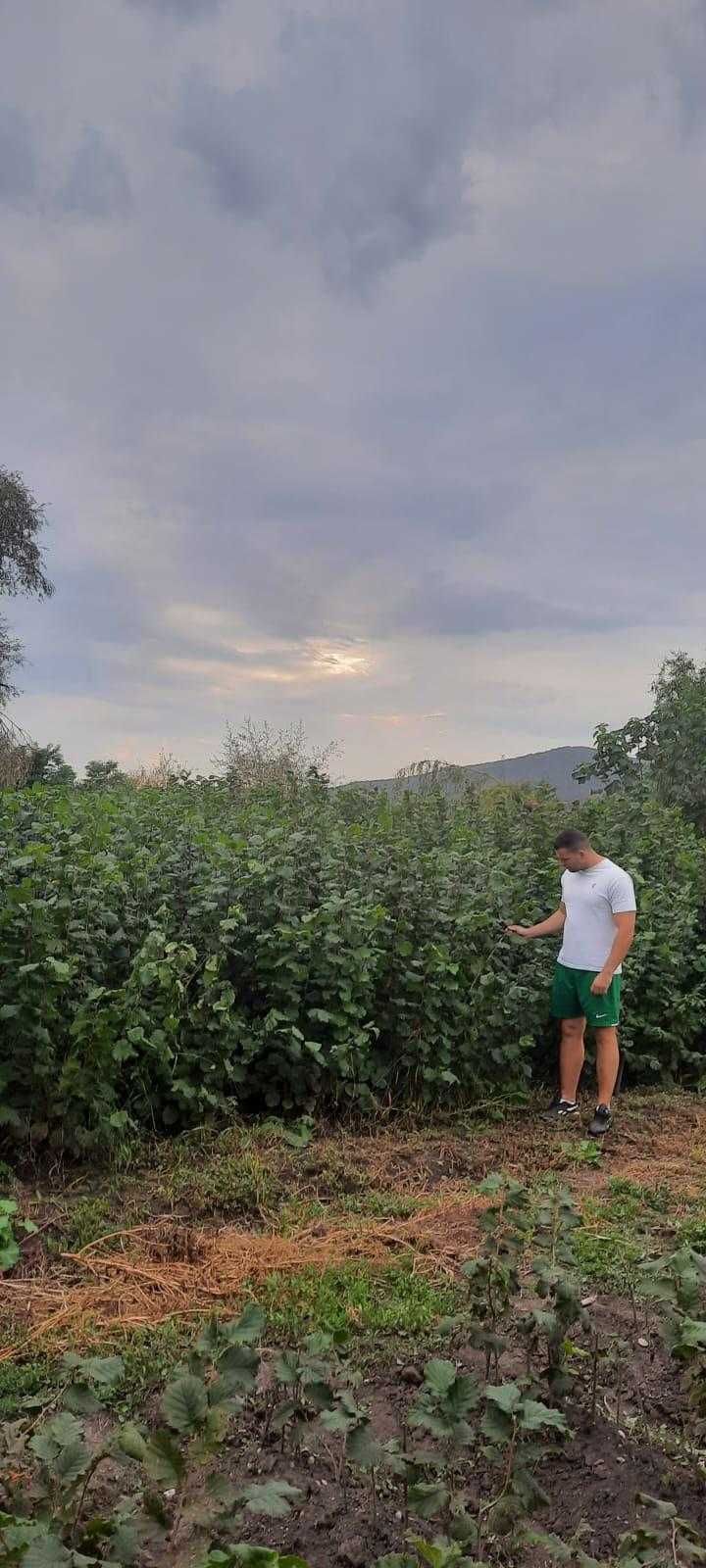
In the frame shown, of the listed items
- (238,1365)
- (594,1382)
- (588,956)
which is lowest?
(594,1382)

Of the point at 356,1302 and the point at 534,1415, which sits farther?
the point at 356,1302

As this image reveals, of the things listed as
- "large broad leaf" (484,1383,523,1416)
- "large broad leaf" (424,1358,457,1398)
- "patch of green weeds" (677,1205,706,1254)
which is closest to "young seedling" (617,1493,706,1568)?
"large broad leaf" (484,1383,523,1416)

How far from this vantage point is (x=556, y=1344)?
8.81 feet

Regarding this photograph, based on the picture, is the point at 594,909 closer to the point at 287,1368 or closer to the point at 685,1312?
the point at 685,1312

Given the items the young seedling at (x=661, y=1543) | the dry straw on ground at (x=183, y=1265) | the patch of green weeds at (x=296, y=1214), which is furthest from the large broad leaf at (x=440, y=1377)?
the patch of green weeds at (x=296, y=1214)

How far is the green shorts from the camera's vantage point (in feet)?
18.9

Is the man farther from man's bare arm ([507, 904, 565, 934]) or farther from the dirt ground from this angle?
the dirt ground

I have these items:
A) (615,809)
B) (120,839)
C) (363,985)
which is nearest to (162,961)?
(363,985)

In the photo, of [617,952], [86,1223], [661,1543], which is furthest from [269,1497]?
[617,952]

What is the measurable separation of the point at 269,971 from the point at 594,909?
1846 mm

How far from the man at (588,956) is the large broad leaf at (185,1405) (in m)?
3.90

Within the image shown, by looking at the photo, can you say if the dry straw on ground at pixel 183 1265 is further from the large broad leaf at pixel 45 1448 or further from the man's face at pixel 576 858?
the man's face at pixel 576 858

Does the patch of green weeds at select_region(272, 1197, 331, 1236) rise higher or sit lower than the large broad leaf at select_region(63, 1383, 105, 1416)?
lower

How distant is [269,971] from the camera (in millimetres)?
5098
